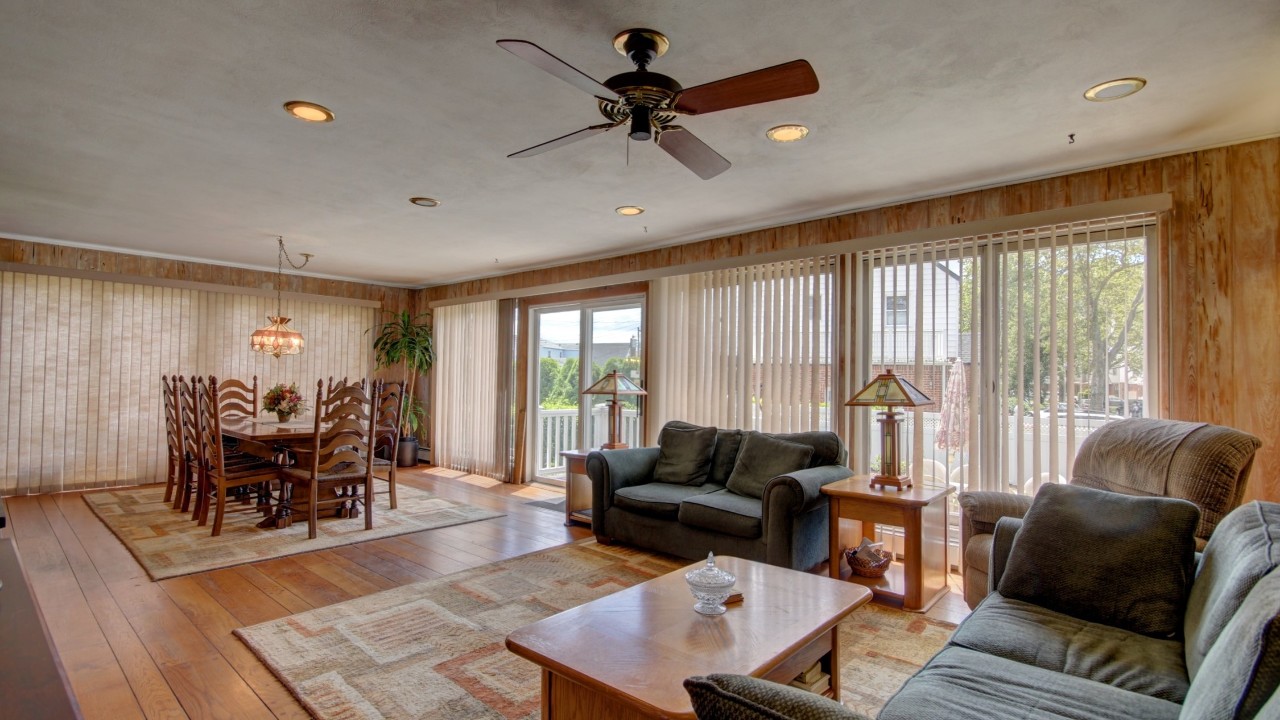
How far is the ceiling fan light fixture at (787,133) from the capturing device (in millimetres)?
2994

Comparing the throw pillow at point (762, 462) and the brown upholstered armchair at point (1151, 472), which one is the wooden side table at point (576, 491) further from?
the brown upholstered armchair at point (1151, 472)

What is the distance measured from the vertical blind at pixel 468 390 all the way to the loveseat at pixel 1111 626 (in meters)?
5.87

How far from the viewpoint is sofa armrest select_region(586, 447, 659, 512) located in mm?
4441

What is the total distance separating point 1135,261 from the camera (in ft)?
11.1

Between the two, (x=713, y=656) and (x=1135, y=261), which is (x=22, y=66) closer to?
(x=713, y=656)

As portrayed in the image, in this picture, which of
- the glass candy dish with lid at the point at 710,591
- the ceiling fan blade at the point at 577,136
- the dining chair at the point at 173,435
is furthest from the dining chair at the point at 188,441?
the glass candy dish with lid at the point at 710,591

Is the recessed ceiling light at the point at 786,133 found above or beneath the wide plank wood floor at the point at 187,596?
above

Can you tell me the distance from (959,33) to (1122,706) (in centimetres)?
204

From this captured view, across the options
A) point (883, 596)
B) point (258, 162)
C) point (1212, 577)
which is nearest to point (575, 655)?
point (1212, 577)

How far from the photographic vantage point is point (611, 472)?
445 centimetres

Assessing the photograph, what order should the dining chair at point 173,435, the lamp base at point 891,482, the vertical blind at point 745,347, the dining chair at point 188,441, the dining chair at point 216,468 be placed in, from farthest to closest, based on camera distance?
the dining chair at point 173,435 < the dining chair at point 188,441 < the vertical blind at point 745,347 < the dining chair at point 216,468 < the lamp base at point 891,482

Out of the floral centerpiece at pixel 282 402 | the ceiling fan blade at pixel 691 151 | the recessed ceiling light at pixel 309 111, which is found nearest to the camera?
the ceiling fan blade at pixel 691 151

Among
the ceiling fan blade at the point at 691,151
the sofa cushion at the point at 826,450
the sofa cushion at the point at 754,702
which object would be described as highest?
the ceiling fan blade at the point at 691,151

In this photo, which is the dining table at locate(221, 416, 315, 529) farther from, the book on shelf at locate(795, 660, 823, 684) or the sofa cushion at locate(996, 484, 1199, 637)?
the sofa cushion at locate(996, 484, 1199, 637)
